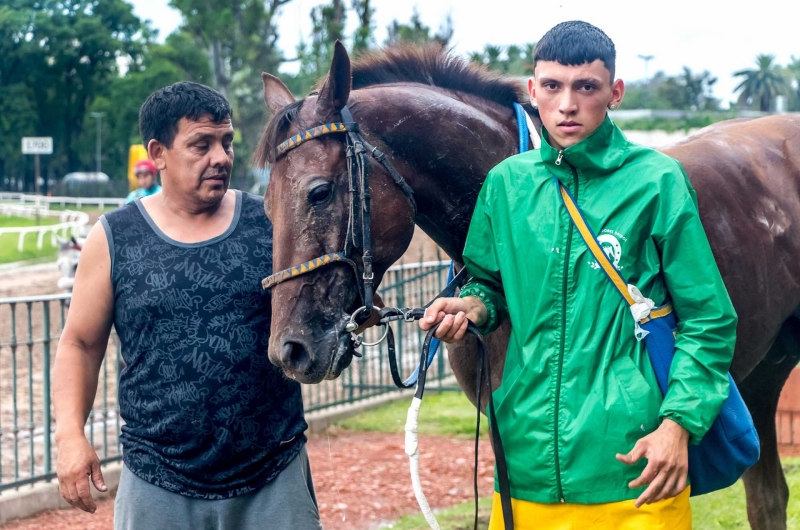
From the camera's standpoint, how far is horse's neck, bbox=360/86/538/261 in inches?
119

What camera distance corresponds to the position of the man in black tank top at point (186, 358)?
114 inches

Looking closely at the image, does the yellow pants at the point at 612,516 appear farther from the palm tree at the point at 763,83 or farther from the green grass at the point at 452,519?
the palm tree at the point at 763,83

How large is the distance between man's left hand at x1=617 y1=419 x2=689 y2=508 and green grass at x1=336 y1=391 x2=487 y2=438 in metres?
5.59

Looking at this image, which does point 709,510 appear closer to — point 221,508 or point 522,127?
point 522,127

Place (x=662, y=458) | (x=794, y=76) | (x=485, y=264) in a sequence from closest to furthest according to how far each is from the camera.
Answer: (x=662, y=458) → (x=485, y=264) → (x=794, y=76)

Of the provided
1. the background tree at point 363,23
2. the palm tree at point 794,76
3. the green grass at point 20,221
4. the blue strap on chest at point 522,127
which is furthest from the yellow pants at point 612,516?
the palm tree at point 794,76

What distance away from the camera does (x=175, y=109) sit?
3055 mm

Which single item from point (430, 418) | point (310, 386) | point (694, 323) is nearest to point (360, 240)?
point (694, 323)

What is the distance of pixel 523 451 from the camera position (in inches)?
91.5

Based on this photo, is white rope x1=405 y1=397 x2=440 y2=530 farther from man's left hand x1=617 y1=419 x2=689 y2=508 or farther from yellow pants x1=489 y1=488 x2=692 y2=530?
man's left hand x1=617 y1=419 x2=689 y2=508

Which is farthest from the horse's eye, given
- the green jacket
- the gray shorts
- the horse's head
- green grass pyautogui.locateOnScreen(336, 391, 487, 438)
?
green grass pyautogui.locateOnScreen(336, 391, 487, 438)

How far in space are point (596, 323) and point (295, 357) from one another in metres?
0.87

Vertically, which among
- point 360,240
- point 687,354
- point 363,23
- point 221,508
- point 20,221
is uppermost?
point 363,23

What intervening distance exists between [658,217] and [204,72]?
31.5 meters
